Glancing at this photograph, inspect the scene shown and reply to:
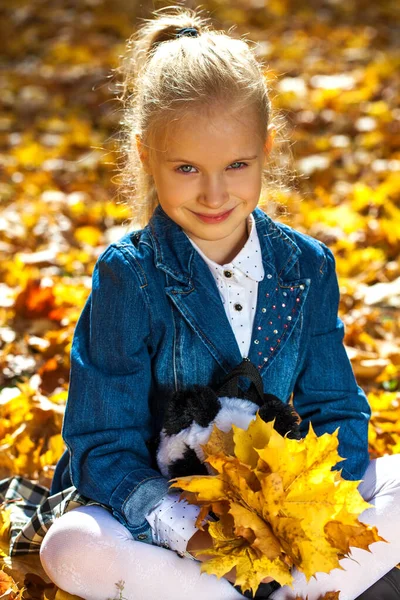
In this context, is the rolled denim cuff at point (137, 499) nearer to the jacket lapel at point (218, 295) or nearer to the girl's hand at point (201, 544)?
the girl's hand at point (201, 544)

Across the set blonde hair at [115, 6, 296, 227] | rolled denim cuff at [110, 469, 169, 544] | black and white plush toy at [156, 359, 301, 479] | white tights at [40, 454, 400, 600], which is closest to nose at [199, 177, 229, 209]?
blonde hair at [115, 6, 296, 227]

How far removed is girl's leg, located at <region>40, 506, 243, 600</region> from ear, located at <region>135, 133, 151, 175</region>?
2.59 ft

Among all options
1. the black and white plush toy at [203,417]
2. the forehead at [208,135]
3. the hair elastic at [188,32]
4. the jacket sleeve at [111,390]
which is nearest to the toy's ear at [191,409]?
the black and white plush toy at [203,417]

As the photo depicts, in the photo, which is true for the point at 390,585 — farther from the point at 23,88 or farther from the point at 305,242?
the point at 23,88

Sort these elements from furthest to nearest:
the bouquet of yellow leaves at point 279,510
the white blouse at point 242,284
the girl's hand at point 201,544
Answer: the white blouse at point 242,284 < the girl's hand at point 201,544 < the bouquet of yellow leaves at point 279,510

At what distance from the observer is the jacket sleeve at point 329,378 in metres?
1.99

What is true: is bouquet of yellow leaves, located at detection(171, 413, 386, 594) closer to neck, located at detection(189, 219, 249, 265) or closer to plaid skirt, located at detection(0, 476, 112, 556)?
plaid skirt, located at detection(0, 476, 112, 556)

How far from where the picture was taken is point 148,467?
1812 millimetres

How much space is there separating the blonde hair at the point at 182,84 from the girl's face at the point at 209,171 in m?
0.03

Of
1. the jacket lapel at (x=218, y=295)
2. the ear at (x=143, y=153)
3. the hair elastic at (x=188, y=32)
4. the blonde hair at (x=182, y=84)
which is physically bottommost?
the jacket lapel at (x=218, y=295)

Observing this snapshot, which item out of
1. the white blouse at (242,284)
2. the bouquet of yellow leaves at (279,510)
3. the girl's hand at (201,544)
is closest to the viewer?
the bouquet of yellow leaves at (279,510)

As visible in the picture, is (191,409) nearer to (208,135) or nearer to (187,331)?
(187,331)

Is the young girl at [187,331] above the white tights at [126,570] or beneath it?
above

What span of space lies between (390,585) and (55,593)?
0.72 metres
